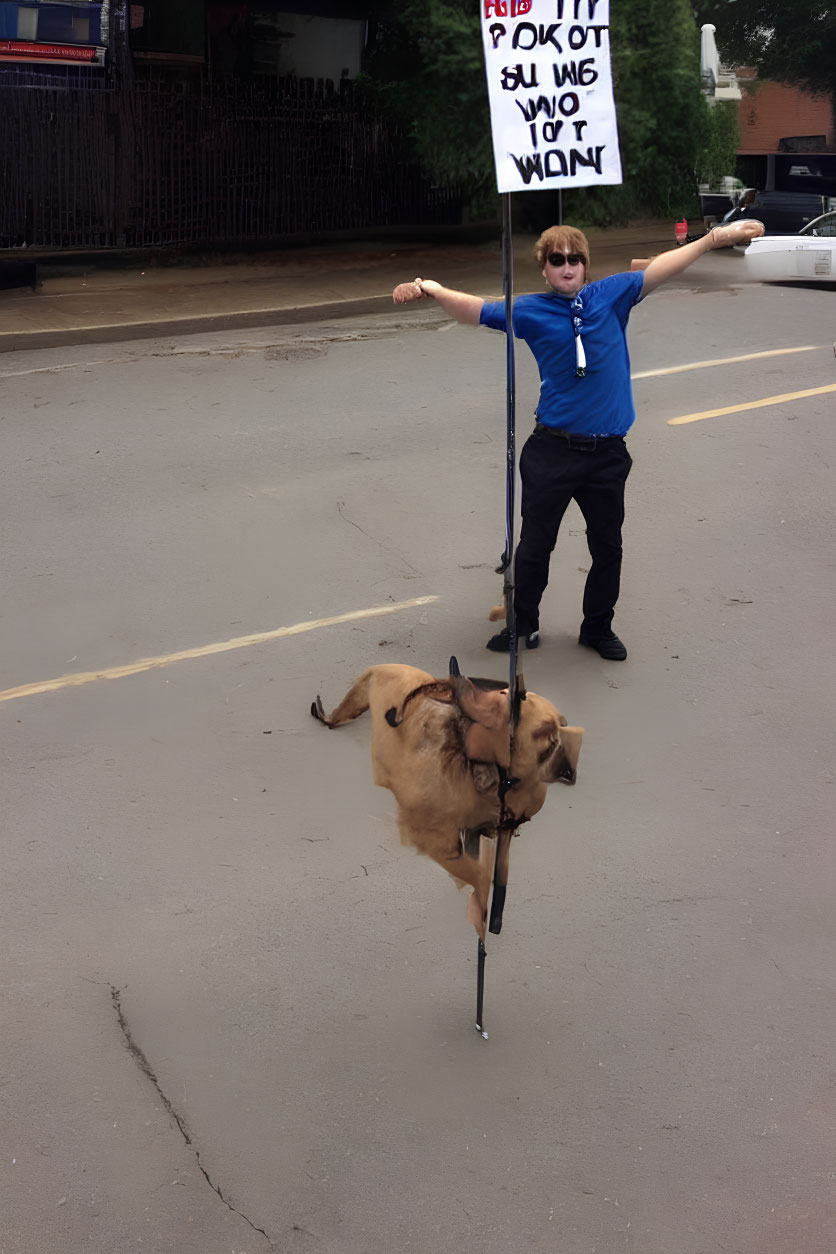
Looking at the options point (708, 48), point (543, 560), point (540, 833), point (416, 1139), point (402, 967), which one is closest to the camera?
point (416, 1139)

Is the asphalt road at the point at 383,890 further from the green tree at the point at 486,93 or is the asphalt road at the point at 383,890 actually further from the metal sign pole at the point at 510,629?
the green tree at the point at 486,93

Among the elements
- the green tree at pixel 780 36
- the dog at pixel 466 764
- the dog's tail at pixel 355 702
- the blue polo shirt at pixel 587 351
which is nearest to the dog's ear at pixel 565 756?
the dog at pixel 466 764

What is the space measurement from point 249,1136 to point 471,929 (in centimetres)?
111

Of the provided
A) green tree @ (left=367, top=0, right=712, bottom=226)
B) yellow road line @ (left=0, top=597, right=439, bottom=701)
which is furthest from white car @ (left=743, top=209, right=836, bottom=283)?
yellow road line @ (left=0, top=597, right=439, bottom=701)

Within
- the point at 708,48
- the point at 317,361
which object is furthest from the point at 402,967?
the point at 708,48

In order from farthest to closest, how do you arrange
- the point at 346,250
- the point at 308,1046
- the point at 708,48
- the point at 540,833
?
1. the point at 708,48
2. the point at 346,250
3. the point at 540,833
4. the point at 308,1046

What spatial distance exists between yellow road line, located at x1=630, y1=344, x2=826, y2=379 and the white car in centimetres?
346

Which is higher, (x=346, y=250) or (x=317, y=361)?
(x=346, y=250)

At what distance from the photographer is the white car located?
15.5m

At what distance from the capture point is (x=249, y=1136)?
3.67 meters

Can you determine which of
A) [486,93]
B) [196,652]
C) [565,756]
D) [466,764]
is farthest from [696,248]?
[486,93]

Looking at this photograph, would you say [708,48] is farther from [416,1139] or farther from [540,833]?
[416,1139]

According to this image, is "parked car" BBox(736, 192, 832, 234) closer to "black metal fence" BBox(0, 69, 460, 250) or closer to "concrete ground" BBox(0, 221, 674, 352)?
"concrete ground" BBox(0, 221, 674, 352)

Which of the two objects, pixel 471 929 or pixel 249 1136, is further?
pixel 471 929
